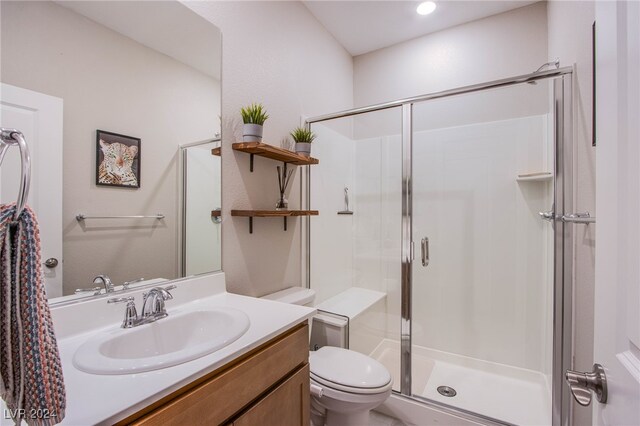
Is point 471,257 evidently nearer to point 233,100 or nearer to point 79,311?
point 233,100

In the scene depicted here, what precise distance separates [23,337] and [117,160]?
0.79 meters

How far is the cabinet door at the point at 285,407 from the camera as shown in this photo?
0.88 meters

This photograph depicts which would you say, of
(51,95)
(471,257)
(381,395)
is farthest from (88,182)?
(471,257)

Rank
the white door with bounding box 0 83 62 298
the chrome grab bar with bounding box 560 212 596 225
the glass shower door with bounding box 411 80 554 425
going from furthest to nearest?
the glass shower door with bounding box 411 80 554 425, the chrome grab bar with bounding box 560 212 596 225, the white door with bounding box 0 83 62 298

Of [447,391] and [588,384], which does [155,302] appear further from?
[447,391]

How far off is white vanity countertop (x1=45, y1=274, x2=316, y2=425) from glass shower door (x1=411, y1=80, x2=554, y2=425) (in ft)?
4.46

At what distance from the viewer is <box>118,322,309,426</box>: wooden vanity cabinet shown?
0.67 metres

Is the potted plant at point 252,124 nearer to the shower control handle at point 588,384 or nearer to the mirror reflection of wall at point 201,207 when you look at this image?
the mirror reflection of wall at point 201,207

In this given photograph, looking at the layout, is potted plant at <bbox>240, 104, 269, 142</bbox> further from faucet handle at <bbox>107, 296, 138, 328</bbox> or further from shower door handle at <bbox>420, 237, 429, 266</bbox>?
shower door handle at <bbox>420, 237, 429, 266</bbox>

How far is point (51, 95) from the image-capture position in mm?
923

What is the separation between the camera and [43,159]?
91 centimetres

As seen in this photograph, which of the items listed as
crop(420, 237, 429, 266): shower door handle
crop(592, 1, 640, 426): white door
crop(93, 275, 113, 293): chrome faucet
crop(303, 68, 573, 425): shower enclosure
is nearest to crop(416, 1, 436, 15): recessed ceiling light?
crop(303, 68, 573, 425): shower enclosure

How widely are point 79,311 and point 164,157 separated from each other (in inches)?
25.0

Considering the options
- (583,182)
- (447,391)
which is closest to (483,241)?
(583,182)
